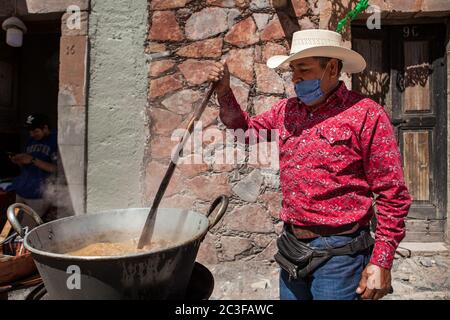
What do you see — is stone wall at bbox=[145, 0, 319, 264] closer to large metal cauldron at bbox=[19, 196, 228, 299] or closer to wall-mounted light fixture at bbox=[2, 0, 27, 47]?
wall-mounted light fixture at bbox=[2, 0, 27, 47]

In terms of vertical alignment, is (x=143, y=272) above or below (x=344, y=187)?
below

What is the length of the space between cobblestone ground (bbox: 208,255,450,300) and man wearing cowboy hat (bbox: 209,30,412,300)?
4.62ft

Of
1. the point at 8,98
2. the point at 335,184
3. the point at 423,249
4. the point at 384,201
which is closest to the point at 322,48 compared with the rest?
the point at 335,184

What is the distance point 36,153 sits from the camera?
423 cm

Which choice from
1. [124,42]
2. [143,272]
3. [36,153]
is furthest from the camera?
[36,153]

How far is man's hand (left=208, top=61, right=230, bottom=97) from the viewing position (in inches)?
77.1

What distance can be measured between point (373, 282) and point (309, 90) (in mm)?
929

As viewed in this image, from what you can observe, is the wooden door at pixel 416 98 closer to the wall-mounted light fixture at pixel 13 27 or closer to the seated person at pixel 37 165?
the seated person at pixel 37 165

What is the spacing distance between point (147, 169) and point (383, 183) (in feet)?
8.61

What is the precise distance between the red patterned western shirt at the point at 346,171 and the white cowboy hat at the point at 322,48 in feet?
0.58

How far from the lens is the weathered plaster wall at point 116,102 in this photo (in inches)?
148

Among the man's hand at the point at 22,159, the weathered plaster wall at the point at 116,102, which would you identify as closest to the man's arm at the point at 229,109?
the weathered plaster wall at the point at 116,102
